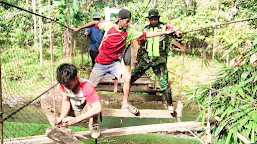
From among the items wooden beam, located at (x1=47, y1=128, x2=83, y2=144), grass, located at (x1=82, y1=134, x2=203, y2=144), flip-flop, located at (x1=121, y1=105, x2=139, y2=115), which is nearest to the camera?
wooden beam, located at (x1=47, y1=128, x2=83, y2=144)

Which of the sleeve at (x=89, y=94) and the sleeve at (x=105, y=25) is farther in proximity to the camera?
the sleeve at (x=105, y=25)

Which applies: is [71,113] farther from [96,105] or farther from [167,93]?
[167,93]

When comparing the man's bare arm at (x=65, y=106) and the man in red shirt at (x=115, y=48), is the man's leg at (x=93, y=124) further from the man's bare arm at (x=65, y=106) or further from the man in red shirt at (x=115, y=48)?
the man in red shirt at (x=115, y=48)

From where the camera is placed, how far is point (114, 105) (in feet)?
25.0

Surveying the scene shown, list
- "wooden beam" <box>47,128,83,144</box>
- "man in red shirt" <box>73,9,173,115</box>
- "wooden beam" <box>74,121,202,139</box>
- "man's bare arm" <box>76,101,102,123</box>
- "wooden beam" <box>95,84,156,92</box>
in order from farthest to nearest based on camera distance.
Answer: "wooden beam" <box>95,84,156,92</box>, "man in red shirt" <box>73,9,173,115</box>, "wooden beam" <box>74,121,202,139</box>, "man's bare arm" <box>76,101,102,123</box>, "wooden beam" <box>47,128,83,144</box>

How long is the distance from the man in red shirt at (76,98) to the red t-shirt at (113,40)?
63 cm

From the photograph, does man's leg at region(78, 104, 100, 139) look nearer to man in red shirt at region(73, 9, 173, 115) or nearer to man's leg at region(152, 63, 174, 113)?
man in red shirt at region(73, 9, 173, 115)

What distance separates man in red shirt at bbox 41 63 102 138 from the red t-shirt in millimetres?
630

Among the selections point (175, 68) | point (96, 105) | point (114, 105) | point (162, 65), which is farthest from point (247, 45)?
point (175, 68)

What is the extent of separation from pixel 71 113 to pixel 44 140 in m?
0.27

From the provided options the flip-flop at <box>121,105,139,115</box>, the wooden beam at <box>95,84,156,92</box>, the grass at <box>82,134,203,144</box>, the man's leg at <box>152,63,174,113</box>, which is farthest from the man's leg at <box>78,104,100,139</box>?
the grass at <box>82,134,203,144</box>

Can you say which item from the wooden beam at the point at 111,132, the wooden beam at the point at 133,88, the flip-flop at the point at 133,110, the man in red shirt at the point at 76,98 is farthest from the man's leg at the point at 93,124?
the wooden beam at the point at 133,88

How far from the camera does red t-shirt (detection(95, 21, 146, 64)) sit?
7.32ft

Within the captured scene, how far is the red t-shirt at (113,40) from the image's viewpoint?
7.32 ft
